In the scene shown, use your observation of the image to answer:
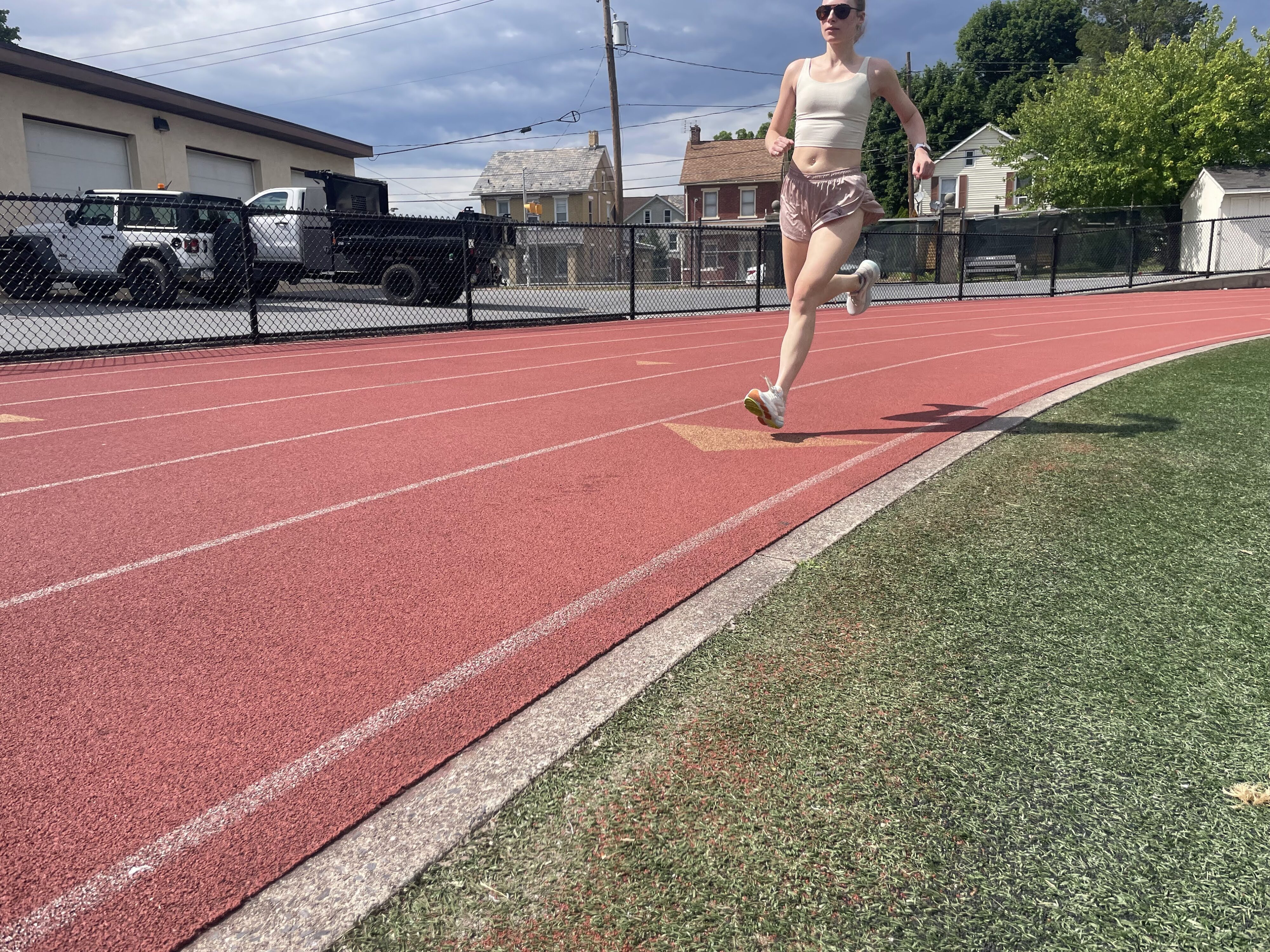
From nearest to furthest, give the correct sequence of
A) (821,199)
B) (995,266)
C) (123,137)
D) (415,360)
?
(821,199) → (415,360) → (123,137) → (995,266)

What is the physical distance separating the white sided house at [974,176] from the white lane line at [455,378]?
44.8m

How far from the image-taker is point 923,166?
15.9 feet

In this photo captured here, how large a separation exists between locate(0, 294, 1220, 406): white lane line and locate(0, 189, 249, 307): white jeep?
6301 mm

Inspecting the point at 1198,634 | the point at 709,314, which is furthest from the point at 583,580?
the point at 709,314

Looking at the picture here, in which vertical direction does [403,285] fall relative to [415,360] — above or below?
above

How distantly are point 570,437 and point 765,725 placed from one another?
141 inches

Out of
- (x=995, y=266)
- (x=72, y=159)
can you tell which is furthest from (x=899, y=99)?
(x=995, y=266)

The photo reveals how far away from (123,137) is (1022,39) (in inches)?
2867

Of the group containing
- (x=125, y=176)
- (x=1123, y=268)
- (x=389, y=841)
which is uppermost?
(x=125, y=176)

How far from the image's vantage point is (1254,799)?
1.76m

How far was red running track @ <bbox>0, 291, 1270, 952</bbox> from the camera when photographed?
179 cm

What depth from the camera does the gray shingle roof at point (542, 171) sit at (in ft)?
205

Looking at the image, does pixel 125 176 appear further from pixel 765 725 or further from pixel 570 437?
pixel 765 725

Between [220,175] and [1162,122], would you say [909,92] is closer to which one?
[1162,122]
